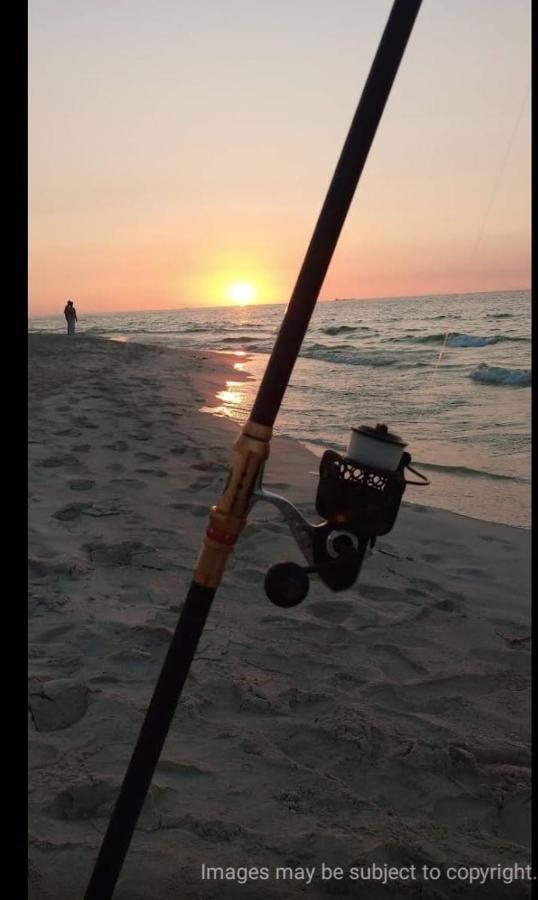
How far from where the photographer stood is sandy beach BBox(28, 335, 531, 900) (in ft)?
6.86

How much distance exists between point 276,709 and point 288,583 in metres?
1.44

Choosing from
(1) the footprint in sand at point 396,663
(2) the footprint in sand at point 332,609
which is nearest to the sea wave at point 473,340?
(2) the footprint in sand at point 332,609

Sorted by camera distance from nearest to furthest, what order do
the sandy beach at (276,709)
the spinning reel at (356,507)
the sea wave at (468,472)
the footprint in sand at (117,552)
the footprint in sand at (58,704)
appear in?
the spinning reel at (356,507) → the sandy beach at (276,709) → the footprint in sand at (58,704) → the footprint in sand at (117,552) → the sea wave at (468,472)

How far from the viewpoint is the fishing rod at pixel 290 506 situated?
1.29 meters

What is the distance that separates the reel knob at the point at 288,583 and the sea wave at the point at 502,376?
14.9 metres

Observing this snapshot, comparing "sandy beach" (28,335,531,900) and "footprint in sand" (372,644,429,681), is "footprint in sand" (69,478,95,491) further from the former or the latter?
"footprint in sand" (372,644,429,681)

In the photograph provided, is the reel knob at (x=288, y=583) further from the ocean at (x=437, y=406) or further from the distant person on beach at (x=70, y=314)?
the distant person on beach at (x=70, y=314)

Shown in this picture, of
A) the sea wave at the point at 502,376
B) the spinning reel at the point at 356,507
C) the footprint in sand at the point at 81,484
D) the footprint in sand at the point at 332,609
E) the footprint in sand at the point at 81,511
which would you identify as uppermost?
the sea wave at the point at 502,376

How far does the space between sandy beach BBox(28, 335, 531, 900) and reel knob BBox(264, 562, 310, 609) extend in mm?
1024

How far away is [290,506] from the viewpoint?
1.49m

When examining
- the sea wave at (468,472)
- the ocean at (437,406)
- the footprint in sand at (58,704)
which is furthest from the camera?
the sea wave at (468,472)

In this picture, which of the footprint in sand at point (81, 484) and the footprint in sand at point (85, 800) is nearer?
the footprint in sand at point (85, 800)

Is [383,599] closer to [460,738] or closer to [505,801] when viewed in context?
[460,738]
